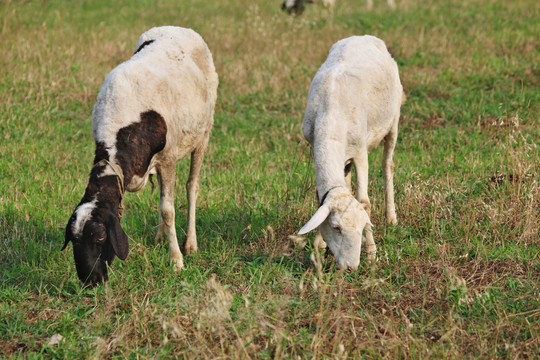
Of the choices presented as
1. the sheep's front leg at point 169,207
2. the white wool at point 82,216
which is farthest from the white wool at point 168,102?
the white wool at point 82,216

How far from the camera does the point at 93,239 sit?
174 inches

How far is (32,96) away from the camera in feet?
31.4

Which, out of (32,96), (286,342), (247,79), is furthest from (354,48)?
(32,96)

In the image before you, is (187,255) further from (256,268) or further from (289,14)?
(289,14)

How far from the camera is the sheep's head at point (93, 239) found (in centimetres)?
442

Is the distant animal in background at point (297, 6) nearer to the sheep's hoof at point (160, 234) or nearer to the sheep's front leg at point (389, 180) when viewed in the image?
the sheep's front leg at point (389, 180)

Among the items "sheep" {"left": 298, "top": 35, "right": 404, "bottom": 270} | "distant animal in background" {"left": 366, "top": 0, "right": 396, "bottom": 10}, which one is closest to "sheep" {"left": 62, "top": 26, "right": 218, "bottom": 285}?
"sheep" {"left": 298, "top": 35, "right": 404, "bottom": 270}

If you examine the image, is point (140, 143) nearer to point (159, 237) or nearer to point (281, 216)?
point (159, 237)

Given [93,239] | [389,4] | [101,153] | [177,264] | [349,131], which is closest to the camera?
[93,239]

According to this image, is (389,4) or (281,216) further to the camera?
(389,4)

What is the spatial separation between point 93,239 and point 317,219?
161 centimetres

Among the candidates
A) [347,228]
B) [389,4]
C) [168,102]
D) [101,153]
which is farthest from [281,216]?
[389,4]

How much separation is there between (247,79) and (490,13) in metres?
6.38

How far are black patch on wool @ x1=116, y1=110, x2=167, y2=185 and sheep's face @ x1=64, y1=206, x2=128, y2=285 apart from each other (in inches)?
19.0
